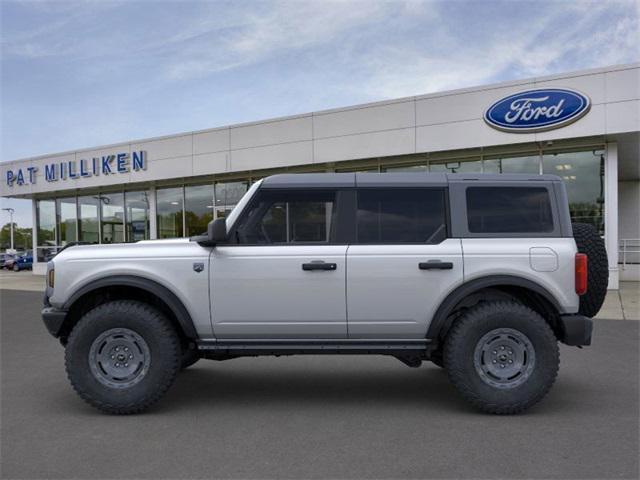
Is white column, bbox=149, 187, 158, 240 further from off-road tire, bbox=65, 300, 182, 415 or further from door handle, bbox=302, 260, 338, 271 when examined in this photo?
door handle, bbox=302, 260, 338, 271

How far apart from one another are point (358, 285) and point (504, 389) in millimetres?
1428

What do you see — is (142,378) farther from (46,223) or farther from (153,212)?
(46,223)

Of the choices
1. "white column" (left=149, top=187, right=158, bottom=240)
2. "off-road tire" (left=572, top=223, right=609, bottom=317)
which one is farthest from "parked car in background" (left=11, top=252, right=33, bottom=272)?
"off-road tire" (left=572, top=223, right=609, bottom=317)

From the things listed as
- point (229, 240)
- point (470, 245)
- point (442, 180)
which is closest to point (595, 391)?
point (470, 245)

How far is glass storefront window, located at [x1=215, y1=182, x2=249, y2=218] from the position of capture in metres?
19.1

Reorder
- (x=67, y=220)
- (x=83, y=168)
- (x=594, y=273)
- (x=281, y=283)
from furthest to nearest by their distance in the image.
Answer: (x=67, y=220)
(x=83, y=168)
(x=594, y=273)
(x=281, y=283)

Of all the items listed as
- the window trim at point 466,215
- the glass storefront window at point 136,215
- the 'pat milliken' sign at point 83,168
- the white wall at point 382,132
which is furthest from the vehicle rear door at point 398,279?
the glass storefront window at point 136,215

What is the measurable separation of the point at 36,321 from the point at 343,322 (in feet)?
25.9

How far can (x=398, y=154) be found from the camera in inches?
599

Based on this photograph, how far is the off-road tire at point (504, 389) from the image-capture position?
432 centimetres

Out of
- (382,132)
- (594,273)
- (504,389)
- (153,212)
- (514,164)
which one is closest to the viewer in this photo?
(504,389)

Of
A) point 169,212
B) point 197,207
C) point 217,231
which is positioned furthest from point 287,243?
point 169,212

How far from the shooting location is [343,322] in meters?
4.45

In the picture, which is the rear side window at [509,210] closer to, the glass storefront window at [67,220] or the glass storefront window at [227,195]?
the glass storefront window at [227,195]
